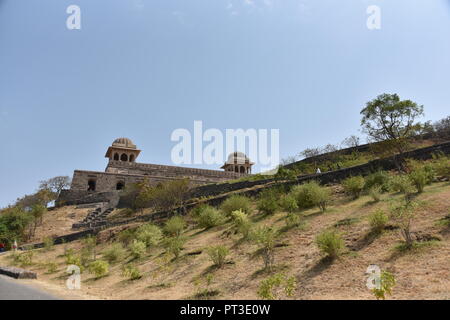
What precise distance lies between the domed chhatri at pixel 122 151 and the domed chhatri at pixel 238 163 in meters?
12.4

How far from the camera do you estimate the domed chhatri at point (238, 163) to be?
4128cm

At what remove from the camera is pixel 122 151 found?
3603 centimetres

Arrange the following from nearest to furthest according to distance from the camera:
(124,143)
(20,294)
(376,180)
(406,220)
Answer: (20,294)
(406,220)
(376,180)
(124,143)

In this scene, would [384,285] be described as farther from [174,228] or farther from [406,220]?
[174,228]

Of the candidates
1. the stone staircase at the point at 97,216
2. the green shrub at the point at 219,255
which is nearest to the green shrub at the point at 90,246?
the stone staircase at the point at 97,216

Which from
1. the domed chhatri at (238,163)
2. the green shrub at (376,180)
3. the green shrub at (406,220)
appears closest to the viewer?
the green shrub at (406,220)

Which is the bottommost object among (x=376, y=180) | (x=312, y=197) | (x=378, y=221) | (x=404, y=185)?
(x=378, y=221)

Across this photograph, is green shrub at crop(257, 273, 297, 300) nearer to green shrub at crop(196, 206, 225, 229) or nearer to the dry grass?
the dry grass

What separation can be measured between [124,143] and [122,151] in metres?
1.27

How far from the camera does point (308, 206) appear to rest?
39.8 ft

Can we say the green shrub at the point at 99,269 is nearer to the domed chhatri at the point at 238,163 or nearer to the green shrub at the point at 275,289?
the green shrub at the point at 275,289

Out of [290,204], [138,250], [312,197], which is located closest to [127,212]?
[138,250]

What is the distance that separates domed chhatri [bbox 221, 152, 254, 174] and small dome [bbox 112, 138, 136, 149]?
13019 mm

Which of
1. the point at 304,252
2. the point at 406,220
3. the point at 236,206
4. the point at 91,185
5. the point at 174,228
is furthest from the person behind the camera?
the point at 91,185
